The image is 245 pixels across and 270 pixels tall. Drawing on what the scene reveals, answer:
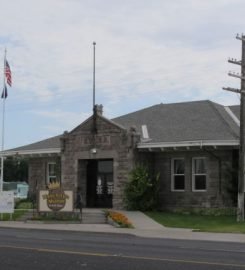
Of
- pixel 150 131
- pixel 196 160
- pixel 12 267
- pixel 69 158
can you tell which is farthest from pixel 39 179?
pixel 12 267

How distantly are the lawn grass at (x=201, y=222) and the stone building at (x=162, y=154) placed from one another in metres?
2.08

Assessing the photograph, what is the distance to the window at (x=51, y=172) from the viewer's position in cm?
3888

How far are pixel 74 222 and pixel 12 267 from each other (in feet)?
56.1

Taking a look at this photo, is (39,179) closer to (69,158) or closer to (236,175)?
(69,158)

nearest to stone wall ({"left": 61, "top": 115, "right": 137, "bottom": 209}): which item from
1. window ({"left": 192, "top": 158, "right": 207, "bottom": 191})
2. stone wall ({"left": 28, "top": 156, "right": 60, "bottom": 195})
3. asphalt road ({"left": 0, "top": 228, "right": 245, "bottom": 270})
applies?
stone wall ({"left": 28, "top": 156, "right": 60, "bottom": 195})

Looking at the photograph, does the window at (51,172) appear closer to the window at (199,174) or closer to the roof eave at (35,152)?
the roof eave at (35,152)

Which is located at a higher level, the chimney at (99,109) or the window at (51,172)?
the chimney at (99,109)

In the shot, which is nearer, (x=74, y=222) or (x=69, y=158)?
(x=74, y=222)

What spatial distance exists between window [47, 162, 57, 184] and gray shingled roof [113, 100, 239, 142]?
504 cm

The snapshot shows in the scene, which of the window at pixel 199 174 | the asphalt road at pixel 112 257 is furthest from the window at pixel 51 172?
the asphalt road at pixel 112 257

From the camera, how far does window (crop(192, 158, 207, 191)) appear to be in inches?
1309

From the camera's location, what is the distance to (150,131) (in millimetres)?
35750

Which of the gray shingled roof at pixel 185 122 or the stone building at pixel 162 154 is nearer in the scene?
the stone building at pixel 162 154

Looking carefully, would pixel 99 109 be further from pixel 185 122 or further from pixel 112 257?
pixel 112 257
